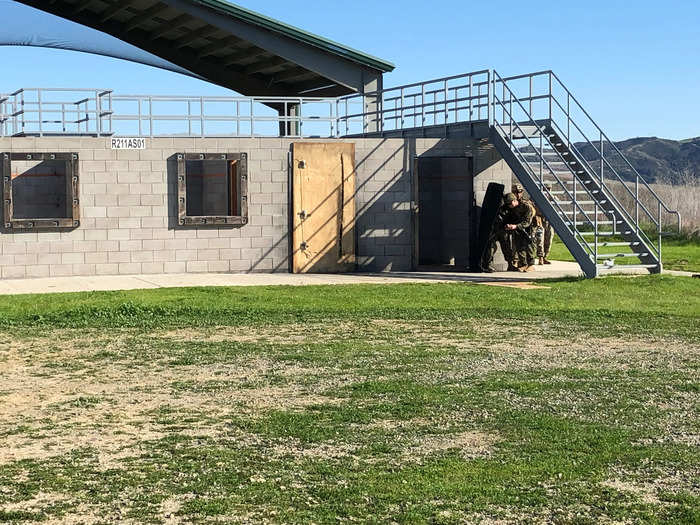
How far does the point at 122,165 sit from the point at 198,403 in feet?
45.2

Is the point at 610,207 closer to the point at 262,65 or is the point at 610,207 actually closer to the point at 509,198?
the point at 509,198

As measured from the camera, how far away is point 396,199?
2439 centimetres

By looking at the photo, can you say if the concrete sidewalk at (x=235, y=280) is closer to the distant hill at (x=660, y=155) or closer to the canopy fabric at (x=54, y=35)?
the canopy fabric at (x=54, y=35)

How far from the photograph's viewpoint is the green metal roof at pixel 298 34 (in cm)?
2762

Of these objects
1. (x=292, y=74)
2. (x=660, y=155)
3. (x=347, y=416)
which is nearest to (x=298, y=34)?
(x=292, y=74)

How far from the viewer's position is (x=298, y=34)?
2872 centimetres

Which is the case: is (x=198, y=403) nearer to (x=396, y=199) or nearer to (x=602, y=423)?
(x=602, y=423)

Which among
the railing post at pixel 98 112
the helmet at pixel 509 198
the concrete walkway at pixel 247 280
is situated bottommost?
the concrete walkway at pixel 247 280

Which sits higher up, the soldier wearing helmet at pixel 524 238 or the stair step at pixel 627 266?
the soldier wearing helmet at pixel 524 238

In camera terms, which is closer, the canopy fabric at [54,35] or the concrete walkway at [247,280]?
the concrete walkway at [247,280]

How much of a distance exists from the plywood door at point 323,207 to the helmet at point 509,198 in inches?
127

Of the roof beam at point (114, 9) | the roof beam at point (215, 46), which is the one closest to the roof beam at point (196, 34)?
the roof beam at point (215, 46)

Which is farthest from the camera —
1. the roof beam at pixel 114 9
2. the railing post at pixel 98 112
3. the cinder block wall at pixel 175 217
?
the roof beam at pixel 114 9

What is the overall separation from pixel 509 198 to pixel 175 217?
22.7ft
